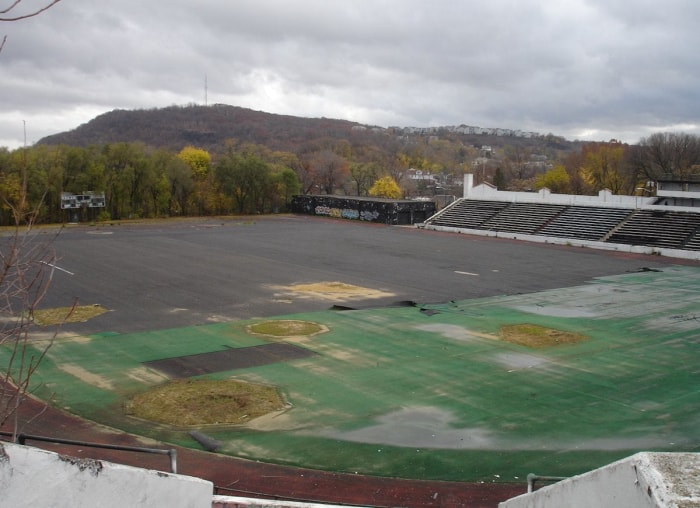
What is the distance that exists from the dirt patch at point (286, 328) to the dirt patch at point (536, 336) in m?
5.80

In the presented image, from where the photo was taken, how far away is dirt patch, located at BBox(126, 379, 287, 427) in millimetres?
13477

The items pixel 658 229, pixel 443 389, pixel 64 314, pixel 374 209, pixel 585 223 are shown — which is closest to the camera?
pixel 443 389

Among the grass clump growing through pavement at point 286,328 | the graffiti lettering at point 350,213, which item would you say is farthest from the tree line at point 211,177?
the grass clump growing through pavement at point 286,328

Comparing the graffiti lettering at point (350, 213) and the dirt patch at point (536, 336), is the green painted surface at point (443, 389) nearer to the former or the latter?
the dirt patch at point (536, 336)

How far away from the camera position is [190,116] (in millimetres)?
160875

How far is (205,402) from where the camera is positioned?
1430cm

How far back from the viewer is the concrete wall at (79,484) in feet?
13.4

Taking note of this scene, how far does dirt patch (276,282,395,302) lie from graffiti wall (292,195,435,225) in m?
32.5

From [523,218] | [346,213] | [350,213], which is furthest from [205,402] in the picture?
[346,213]

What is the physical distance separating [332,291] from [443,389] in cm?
1226

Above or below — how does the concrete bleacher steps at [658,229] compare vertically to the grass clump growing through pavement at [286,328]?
above

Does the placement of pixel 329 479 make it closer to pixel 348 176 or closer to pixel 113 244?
pixel 113 244

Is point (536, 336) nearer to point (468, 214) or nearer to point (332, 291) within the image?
point (332, 291)

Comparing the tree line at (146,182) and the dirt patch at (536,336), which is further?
the tree line at (146,182)
